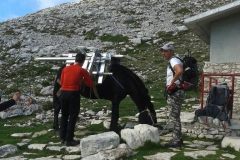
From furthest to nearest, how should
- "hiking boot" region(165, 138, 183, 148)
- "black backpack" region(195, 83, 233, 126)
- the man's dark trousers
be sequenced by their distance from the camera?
the man's dark trousers → "black backpack" region(195, 83, 233, 126) → "hiking boot" region(165, 138, 183, 148)

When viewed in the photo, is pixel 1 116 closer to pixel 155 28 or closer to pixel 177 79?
pixel 177 79

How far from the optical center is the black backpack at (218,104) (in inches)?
297

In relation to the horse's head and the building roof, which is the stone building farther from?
the horse's head

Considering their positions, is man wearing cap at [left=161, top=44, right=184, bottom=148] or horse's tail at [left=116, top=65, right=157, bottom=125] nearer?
man wearing cap at [left=161, top=44, right=184, bottom=148]

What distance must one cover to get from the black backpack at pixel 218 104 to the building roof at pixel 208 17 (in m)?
3.50

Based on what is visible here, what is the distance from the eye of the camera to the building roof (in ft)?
34.4

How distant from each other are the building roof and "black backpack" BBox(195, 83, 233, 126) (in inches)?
138

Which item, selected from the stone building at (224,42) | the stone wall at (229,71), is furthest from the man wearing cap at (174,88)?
the stone wall at (229,71)

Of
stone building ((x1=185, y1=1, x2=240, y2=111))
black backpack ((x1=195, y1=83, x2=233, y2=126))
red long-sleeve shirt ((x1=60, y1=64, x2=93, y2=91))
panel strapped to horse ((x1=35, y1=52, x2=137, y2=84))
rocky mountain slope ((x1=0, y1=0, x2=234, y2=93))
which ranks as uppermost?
rocky mountain slope ((x1=0, y1=0, x2=234, y2=93))

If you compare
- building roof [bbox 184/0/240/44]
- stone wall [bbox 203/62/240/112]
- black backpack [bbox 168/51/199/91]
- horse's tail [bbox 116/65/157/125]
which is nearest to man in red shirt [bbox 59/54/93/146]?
horse's tail [bbox 116/65/157/125]

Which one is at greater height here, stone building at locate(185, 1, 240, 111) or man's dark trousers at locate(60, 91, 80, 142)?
stone building at locate(185, 1, 240, 111)

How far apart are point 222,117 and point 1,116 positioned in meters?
7.71

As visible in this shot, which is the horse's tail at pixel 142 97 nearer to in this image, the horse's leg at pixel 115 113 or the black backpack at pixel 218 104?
the horse's leg at pixel 115 113

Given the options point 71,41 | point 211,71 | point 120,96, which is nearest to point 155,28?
point 71,41
